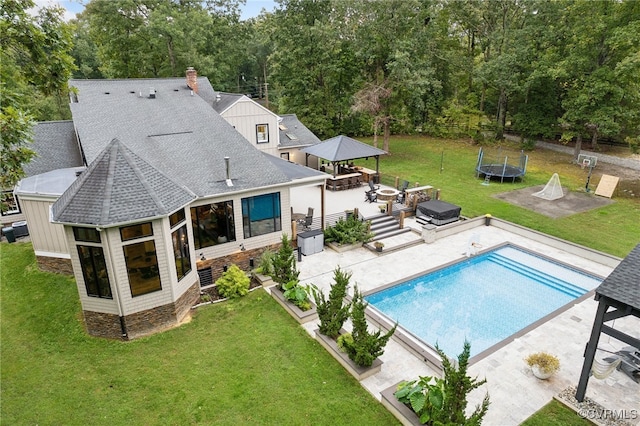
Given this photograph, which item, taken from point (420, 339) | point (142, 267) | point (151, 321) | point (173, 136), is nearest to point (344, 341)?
point (420, 339)

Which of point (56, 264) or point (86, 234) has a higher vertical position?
point (86, 234)

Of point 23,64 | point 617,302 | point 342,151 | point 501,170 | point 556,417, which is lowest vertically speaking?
point 556,417

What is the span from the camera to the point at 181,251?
11.1 metres

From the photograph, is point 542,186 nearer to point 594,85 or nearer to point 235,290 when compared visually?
point 594,85

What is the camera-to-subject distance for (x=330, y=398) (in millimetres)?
8383

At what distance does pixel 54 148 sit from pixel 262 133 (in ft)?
34.3

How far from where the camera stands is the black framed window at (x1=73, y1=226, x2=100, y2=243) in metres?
9.51

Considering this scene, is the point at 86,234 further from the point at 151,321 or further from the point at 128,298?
the point at 151,321

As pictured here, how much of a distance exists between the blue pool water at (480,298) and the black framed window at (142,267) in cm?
657

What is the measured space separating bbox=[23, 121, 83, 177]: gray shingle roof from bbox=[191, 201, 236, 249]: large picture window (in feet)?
29.4

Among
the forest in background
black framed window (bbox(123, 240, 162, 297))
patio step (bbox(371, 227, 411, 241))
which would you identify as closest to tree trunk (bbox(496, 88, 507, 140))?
the forest in background

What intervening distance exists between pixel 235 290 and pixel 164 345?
283 cm

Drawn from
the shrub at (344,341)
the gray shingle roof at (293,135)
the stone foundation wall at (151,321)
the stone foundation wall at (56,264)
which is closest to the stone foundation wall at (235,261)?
the stone foundation wall at (151,321)

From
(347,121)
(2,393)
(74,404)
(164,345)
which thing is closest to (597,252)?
(164,345)
